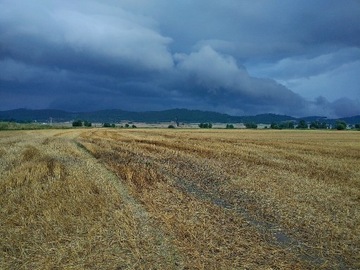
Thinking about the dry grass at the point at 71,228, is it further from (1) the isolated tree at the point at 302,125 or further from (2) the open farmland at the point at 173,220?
(1) the isolated tree at the point at 302,125

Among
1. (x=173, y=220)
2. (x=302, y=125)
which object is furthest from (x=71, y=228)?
(x=302, y=125)

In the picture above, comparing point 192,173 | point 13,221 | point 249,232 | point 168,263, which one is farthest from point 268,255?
point 192,173

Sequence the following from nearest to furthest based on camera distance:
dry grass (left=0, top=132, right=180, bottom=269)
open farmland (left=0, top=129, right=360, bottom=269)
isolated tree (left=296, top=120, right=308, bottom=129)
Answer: dry grass (left=0, top=132, right=180, bottom=269) → open farmland (left=0, top=129, right=360, bottom=269) → isolated tree (left=296, top=120, right=308, bottom=129)

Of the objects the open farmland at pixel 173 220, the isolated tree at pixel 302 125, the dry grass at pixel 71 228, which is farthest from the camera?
the isolated tree at pixel 302 125

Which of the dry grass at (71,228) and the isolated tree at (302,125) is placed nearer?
the dry grass at (71,228)

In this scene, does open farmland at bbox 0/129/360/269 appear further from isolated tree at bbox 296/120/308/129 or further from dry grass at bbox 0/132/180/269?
isolated tree at bbox 296/120/308/129

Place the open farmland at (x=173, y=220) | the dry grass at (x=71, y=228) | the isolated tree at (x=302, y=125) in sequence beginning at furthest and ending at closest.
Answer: the isolated tree at (x=302, y=125) < the open farmland at (x=173, y=220) < the dry grass at (x=71, y=228)

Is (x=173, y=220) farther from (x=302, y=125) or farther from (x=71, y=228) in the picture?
(x=302, y=125)

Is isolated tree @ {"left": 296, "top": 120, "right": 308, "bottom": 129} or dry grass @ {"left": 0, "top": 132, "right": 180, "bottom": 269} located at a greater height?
isolated tree @ {"left": 296, "top": 120, "right": 308, "bottom": 129}

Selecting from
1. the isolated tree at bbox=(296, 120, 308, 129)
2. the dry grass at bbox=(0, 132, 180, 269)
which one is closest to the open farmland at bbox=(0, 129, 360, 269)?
the dry grass at bbox=(0, 132, 180, 269)

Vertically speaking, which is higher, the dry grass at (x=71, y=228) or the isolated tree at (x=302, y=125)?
the isolated tree at (x=302, y=125)

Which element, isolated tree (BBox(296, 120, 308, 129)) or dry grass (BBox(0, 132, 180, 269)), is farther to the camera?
→ isolated tree (BBox(296, 120, 308, 129))

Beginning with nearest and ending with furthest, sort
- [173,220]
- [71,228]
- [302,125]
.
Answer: [71,228] < [173,220] < [302,125]

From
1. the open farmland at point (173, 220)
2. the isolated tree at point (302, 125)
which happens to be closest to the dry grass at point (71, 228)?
the open farmland at point (173, 220)
